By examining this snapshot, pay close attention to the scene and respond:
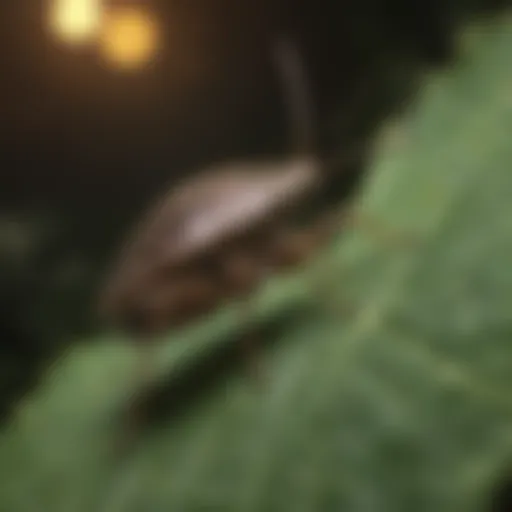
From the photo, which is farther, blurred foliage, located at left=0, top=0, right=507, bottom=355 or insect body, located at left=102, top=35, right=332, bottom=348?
blurred foliage, located at left=0, top=0, right=507, bottom=355

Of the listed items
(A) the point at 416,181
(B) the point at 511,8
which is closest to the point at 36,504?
(A) the point at 416,181

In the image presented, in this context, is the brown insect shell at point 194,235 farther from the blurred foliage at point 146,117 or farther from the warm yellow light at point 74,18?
the warm yellow light at point 74,18

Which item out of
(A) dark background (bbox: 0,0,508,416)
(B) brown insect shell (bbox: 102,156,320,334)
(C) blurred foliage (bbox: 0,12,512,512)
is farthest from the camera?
(A) dark background (bbox: 0,0,508,416)

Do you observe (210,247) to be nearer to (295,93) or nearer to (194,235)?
(194,235)

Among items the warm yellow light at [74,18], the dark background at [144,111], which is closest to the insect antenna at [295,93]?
the dark background at [144,111]

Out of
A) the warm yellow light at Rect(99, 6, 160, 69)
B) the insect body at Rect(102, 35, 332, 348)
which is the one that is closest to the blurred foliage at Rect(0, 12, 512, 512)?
the insect body at Rect(102, 35, 332, 348)

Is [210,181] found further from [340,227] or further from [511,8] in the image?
[511,8]

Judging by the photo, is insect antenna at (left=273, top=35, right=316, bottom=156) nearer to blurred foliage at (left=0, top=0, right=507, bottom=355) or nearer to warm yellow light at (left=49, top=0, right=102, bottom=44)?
blurred foliage at (left=0, top=0, right=507, bottom=355)

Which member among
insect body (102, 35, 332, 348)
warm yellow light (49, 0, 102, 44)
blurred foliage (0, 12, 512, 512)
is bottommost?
blurred foliage (0, 12, 512, 512)
